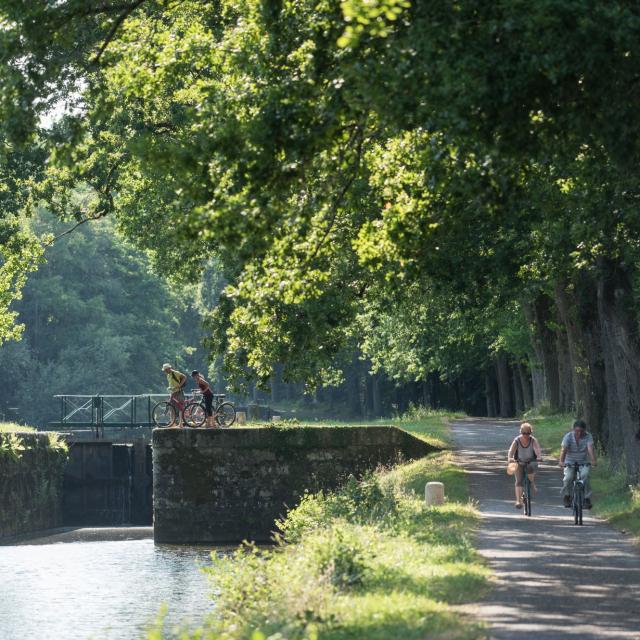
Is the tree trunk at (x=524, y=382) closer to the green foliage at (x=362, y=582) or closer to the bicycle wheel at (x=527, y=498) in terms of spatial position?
the bicycle wheel at (x=527, y=498)

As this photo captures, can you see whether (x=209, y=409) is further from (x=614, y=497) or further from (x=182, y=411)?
(x=614, y=497)

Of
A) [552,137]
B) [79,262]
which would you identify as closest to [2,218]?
[552,137]

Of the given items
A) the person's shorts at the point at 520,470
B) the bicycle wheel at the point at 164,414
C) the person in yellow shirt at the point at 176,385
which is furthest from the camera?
the bicycle wheel at the point at 164,414

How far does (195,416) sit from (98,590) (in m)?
11.7

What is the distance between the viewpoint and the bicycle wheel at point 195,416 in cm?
3656

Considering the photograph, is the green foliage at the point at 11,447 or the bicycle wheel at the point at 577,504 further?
the green foliage at the point at 11,447

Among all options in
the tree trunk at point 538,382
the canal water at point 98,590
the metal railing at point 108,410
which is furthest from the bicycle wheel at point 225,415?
the tree trunk at point 538,382

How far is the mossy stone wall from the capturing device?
39031 mm

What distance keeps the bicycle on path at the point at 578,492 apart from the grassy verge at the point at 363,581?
1.56m

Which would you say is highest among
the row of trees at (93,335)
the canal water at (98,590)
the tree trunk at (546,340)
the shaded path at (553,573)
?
the row of trees at (93,335)

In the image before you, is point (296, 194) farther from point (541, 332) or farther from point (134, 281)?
point (134, 281)

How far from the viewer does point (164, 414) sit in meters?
39.8

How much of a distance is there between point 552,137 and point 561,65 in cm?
193

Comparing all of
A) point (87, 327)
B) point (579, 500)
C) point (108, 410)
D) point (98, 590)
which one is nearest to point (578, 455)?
point (579, 500)
